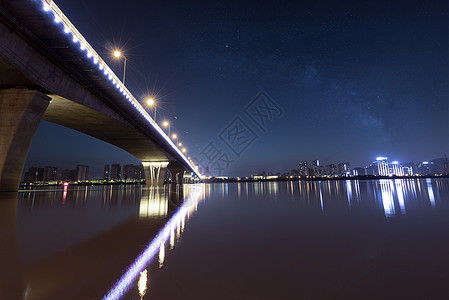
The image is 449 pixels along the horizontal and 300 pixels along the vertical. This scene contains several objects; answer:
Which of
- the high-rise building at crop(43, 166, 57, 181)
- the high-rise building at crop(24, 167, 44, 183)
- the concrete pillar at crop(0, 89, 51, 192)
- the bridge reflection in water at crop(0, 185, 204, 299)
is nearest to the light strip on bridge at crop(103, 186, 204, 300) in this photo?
the bridge reflection in water at crop(0, 185, 204, 299)

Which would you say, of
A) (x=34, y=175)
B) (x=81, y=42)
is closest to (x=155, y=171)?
(x=81, y=42)

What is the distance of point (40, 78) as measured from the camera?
15.9m

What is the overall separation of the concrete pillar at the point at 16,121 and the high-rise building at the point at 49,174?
740 ft

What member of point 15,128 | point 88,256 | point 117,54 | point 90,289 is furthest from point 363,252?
point 117,54

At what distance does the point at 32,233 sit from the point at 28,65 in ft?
47.6

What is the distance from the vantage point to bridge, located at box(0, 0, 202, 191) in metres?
13.2

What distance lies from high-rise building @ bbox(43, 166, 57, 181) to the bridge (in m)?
217

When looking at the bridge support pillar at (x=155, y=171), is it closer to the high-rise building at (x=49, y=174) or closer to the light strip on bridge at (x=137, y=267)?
the light strip on bridge at (x=137, y=267)

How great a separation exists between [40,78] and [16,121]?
156 inches

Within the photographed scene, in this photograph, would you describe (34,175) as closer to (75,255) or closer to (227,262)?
(75,255)

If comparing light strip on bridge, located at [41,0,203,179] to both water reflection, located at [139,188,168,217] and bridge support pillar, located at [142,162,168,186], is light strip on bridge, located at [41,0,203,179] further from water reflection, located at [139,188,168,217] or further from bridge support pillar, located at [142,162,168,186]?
bridge support pillar, located at [142,162,168,186]

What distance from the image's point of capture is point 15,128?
16406 millimetres

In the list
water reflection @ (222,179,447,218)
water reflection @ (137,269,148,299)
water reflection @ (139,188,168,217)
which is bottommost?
water reflection @ (222,179,447,218)

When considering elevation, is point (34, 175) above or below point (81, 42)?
below
